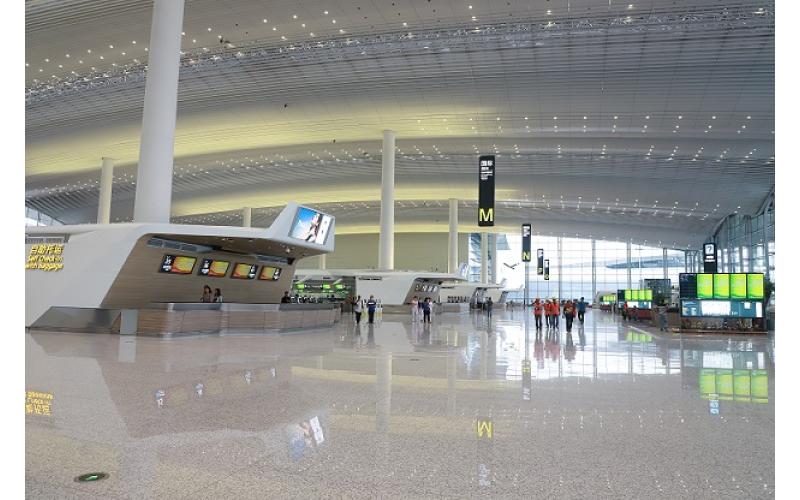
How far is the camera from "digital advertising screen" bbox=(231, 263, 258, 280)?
18844mm

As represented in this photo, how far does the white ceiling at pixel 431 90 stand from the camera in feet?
65.6

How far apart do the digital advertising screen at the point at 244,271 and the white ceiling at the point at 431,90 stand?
966 centimetres

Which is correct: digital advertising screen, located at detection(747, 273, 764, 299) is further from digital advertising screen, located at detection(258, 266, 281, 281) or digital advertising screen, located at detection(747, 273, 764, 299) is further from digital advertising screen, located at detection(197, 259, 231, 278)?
digital advertising screen, located at detection(197, 259, 231, 278)

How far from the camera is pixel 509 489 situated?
3059mm

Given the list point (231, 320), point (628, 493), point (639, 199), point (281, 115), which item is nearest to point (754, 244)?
point (639, 199)

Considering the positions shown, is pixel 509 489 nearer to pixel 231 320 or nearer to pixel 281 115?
pixel 231 320

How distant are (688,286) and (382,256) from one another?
20.6m

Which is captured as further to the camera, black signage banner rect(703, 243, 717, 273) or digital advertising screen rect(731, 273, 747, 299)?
black signage banner rect(703, 243, 717, 273)

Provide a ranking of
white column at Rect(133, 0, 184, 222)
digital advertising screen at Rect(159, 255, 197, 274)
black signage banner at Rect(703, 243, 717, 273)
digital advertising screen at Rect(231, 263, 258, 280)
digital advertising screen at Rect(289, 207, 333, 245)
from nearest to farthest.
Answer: white column at Rect(133, 0, 184, 222) → digital advertising screen at Rect(159, 255, 197, 274) → digital advertising screen at Rect(289, 207, 333, 245) → digital advertising screen at Rect(231, 263, 258, 280) → black signage banner at Rect(703, 243, 717, 273)

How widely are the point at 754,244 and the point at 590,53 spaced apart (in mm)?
34431

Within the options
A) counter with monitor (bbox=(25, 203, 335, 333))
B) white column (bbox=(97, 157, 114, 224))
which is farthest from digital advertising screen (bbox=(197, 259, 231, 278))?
white column (bbox=(97, 157, 114, 224))

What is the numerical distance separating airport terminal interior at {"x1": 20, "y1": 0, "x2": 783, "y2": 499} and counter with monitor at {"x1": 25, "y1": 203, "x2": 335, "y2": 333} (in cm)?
8

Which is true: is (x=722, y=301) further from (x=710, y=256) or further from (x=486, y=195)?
(x=710, y=256)

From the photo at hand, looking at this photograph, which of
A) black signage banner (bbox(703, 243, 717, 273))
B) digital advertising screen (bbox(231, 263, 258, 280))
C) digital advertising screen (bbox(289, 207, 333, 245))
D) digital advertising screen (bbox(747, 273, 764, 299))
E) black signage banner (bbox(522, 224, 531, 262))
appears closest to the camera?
digital advertising screen (bbox(289, 207, 333, 245))
